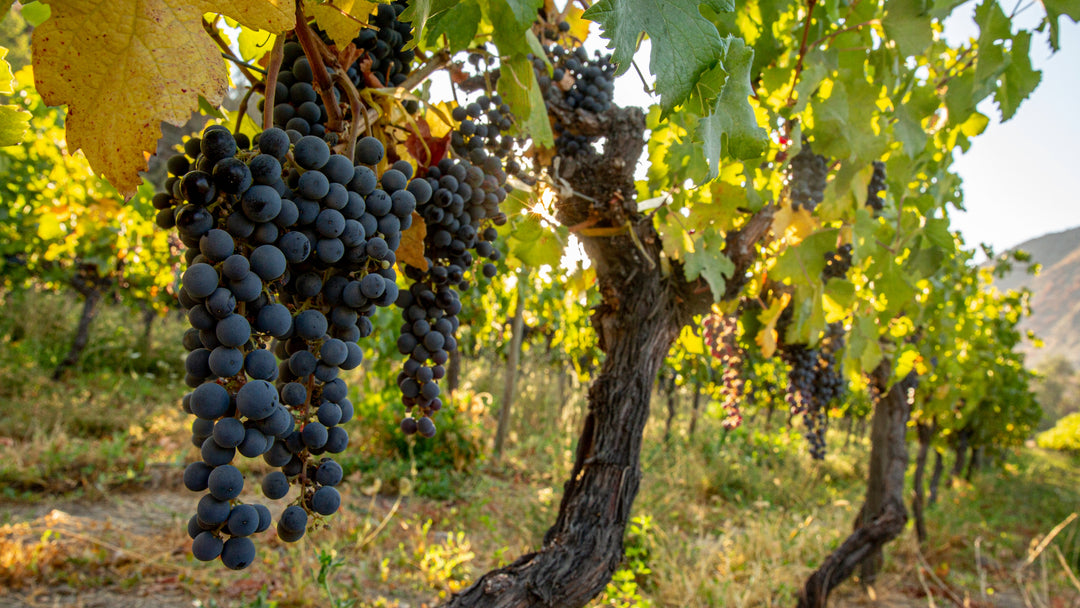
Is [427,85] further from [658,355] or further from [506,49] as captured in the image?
[658,355]

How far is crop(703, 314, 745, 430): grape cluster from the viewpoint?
3602mm

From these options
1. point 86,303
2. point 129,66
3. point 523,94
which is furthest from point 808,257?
point 86,303

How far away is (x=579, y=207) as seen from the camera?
1959mm

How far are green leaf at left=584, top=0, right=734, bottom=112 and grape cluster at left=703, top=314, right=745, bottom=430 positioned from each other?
2.99 m

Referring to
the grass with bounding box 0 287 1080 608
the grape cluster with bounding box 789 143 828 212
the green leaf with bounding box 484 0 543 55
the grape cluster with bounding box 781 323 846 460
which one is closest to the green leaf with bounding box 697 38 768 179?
the green leaf with bounding box 484 0 543 55

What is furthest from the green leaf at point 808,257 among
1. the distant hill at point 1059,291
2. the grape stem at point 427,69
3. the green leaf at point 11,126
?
the distant hill at point 1059,291

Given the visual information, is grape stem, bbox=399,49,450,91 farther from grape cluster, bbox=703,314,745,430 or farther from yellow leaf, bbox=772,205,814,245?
grape cluster, bbox=703,314,745,430

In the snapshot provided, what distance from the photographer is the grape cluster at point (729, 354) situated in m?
3.60

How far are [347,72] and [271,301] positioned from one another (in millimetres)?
474

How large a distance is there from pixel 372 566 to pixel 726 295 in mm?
3090

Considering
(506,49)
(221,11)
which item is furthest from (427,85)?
(221,11)

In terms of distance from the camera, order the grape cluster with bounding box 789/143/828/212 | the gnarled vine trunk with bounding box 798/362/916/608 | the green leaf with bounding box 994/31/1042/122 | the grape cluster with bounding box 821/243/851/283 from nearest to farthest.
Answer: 1. the green leaf with bounding box 994/31/1042/122
2. the grape cluster with bounding box 789/143/828/212
3. the grape cluster with bounding box 821/243/851/283
4. the gnarled vine trunk with bounding box 798/362/916/608

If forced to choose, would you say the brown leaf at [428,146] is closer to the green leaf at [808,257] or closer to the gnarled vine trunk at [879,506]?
the green leaf at [808,257]

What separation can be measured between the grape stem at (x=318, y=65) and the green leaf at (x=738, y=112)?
531 millimetres
